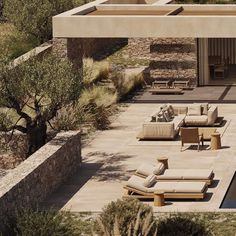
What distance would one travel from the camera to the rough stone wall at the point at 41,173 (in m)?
20.4

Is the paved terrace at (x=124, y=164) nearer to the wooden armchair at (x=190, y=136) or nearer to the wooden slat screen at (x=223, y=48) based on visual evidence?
the wooden armchair at (x=190, y=136)

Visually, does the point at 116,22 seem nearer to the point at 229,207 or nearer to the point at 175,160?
the point at 175,160

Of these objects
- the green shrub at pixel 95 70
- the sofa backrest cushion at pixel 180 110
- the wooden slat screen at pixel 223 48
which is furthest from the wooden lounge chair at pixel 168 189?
the wooden slat screen at pixel 223 48

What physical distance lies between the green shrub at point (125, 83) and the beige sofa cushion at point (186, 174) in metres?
10.7

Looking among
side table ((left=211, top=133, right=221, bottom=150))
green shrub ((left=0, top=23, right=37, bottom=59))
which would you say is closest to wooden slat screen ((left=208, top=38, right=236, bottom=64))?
green shrub ((left=0, top=23, right=37, bottom=59))

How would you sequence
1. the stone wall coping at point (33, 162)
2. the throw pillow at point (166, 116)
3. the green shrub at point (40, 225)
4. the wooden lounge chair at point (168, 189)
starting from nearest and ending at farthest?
the green shrub at point (40, 225) → the stone wall coping at point (33, 162) → the wooden lounge chair at point (168, 189) → the throw pillow at point (166, 116)

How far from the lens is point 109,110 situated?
3175 centimetres

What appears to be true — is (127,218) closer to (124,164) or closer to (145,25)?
(124,164)

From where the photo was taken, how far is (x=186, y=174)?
74.8ft

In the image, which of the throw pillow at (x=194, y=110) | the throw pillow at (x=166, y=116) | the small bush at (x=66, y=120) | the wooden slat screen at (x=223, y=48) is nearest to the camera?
the small bush at (x=66, y=120)

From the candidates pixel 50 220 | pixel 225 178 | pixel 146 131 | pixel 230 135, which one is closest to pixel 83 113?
pixel 146 131

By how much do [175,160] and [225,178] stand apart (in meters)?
2.19

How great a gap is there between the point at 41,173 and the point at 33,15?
18329mm

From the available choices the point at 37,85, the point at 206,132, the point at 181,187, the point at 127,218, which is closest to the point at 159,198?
the point at 181,187
